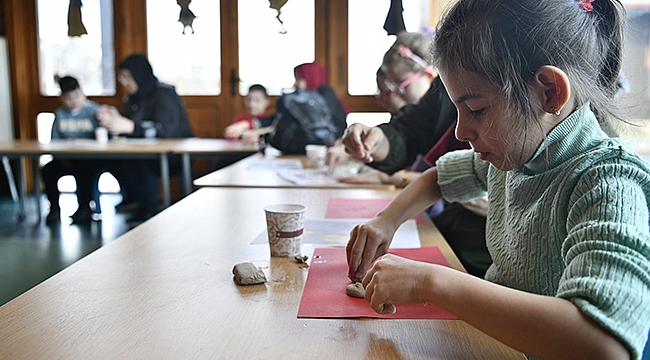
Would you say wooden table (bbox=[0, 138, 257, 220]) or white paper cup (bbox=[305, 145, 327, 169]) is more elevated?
white paper cup (bbox=[305, 145, 327, 169])

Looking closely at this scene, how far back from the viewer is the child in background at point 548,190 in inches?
23.8

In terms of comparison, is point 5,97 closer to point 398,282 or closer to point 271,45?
point 271,45

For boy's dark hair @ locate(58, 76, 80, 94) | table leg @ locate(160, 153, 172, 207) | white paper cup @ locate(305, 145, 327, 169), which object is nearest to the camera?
white paper cup @ locate(305, 145, 327, 169)

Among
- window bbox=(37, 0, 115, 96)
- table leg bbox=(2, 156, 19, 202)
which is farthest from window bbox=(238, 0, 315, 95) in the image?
table leg bbox=(2, 156, 19, 202)

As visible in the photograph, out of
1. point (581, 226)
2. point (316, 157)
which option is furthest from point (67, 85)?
point (581, 226)

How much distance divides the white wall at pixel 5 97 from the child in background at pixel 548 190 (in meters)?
6.08

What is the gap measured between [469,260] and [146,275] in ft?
2.87

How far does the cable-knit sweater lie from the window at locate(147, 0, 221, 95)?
506cm

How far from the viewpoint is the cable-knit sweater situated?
60 cm

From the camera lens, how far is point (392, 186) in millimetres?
2053

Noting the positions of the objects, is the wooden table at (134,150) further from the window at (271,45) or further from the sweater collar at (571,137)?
the sweater collar at (571,137)

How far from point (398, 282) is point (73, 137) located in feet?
15.8

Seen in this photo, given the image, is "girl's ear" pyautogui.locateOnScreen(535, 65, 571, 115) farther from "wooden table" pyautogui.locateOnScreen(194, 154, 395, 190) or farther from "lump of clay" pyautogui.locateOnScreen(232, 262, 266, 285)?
"wooden table" pyautogui.locateOnScreen(194, 154, 395, 190)

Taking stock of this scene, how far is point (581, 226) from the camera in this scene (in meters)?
0.67
